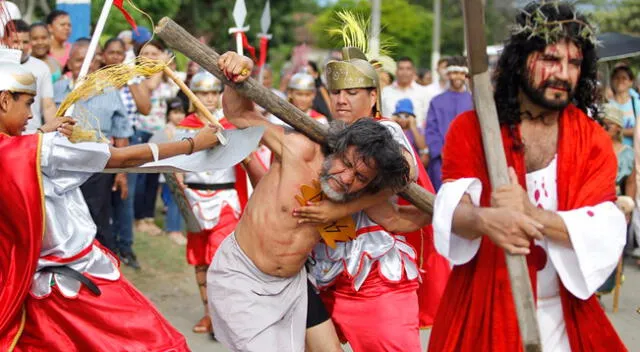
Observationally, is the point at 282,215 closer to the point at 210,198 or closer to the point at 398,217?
the point at 398,217

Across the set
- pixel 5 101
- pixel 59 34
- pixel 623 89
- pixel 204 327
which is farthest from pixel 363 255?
pixel 623 89

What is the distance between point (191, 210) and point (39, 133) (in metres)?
2.76

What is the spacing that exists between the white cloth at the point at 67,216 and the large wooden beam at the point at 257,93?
0.64m

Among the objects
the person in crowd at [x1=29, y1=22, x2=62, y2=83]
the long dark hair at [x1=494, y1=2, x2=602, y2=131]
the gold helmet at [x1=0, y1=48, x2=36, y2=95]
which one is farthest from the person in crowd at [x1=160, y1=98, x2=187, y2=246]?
the long dark hair at [x1=494, y1=2, x2=602, y2=131]

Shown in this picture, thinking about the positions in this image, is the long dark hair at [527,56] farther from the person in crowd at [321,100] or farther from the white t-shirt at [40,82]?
the person in crowd at [321,100]

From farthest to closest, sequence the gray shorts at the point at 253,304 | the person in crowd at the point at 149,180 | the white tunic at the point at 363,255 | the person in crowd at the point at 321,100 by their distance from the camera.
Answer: the person in crowd at the point at 321,100, the person in crowd at the point at 149,180, the white tunic at the point at 363,255, the gray shorts at the point at 253,304

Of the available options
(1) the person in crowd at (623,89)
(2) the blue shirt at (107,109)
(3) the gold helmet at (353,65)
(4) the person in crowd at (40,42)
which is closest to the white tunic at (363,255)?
(3) the gold helmet at (353,65)

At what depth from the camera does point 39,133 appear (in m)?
3.90

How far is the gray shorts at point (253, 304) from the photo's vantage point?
4160 mm

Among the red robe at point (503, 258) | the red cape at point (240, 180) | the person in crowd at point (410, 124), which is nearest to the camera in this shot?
the red robe at point (503, 258)

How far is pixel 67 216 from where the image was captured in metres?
4.09

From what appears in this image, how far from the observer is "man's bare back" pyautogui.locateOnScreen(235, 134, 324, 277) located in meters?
4.07

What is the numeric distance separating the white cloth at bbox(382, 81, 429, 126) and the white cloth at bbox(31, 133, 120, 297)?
26.0 ft

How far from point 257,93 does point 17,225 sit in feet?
3.87
